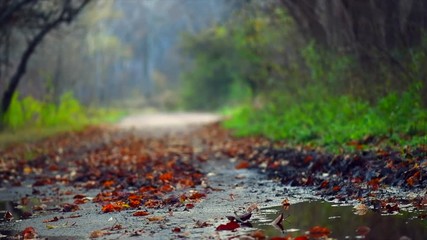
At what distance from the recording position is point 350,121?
46.2 ft

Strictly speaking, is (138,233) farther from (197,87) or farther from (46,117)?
(197,87)

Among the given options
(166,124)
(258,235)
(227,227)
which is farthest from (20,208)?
(166,124)

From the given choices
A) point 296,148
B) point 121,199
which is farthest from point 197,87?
point 121,199

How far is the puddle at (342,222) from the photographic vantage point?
18.0ft

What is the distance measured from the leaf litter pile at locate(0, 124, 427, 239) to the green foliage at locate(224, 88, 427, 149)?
667 mm

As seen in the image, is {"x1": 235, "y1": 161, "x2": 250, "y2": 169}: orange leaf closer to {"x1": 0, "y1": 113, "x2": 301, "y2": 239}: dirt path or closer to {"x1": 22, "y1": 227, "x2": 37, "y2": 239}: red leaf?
{"x1": 0, "y1": 113, "x2": 301, "y2": 239}: dirt path

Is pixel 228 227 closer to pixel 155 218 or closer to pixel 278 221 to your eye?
pixel 278 221

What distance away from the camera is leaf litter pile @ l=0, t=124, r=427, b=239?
7.29 m

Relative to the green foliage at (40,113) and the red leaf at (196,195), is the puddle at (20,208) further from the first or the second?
the green foliage at (40,113)

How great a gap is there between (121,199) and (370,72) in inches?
314

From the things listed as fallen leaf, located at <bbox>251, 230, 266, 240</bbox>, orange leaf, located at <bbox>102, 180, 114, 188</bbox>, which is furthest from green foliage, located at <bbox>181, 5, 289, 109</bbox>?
fallen leaf, located at <bbox>251, 230, 266, 240</bbox>

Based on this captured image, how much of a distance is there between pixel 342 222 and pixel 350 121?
8241 millimetres

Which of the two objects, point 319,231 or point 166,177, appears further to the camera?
point 166,177

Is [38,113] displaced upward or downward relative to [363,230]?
downward
